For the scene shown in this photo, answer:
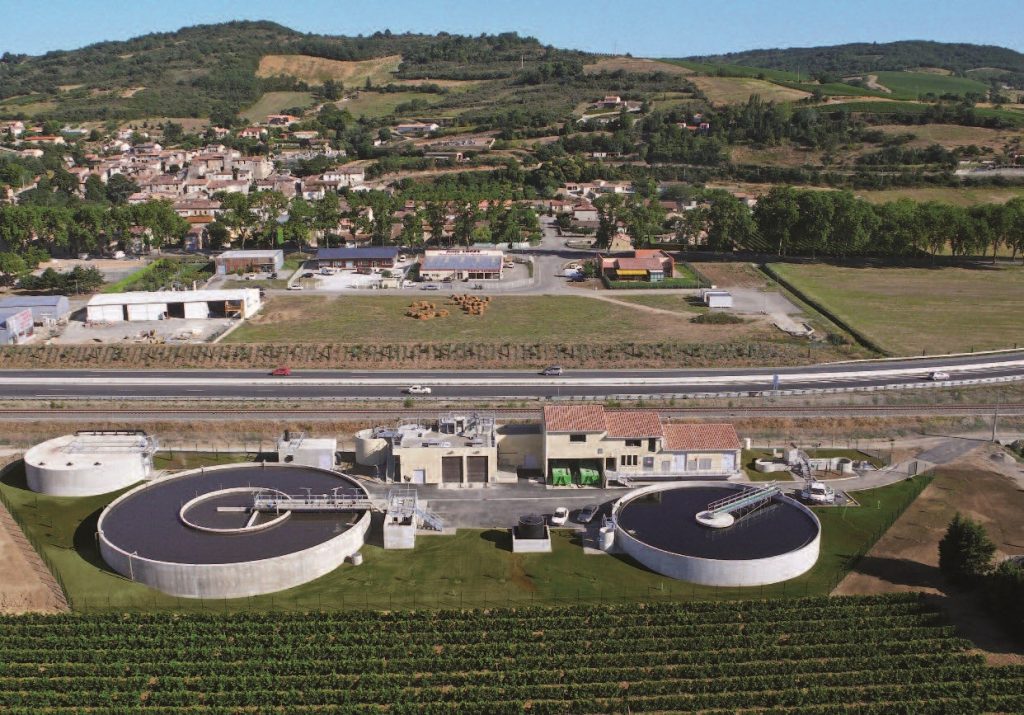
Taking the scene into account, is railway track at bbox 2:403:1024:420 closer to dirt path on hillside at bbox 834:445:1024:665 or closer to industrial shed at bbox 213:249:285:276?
dirt path on hillside at bbox 834:445:1024:665

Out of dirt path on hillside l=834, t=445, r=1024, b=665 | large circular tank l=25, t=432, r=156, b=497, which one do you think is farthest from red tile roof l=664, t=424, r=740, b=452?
large circular tank l=25, t=432, r=156, b=497

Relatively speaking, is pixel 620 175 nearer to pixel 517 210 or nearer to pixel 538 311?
pixel 517 210

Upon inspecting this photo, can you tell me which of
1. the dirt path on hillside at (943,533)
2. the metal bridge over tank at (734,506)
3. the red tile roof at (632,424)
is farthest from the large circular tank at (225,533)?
the dirt path on hillside at (943,533)

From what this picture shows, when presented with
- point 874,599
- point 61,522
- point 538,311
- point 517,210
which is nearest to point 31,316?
point 61,522

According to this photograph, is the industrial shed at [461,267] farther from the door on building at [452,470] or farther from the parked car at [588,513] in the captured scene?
the parked car at [588,513]

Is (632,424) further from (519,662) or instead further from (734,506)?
(519,662)
